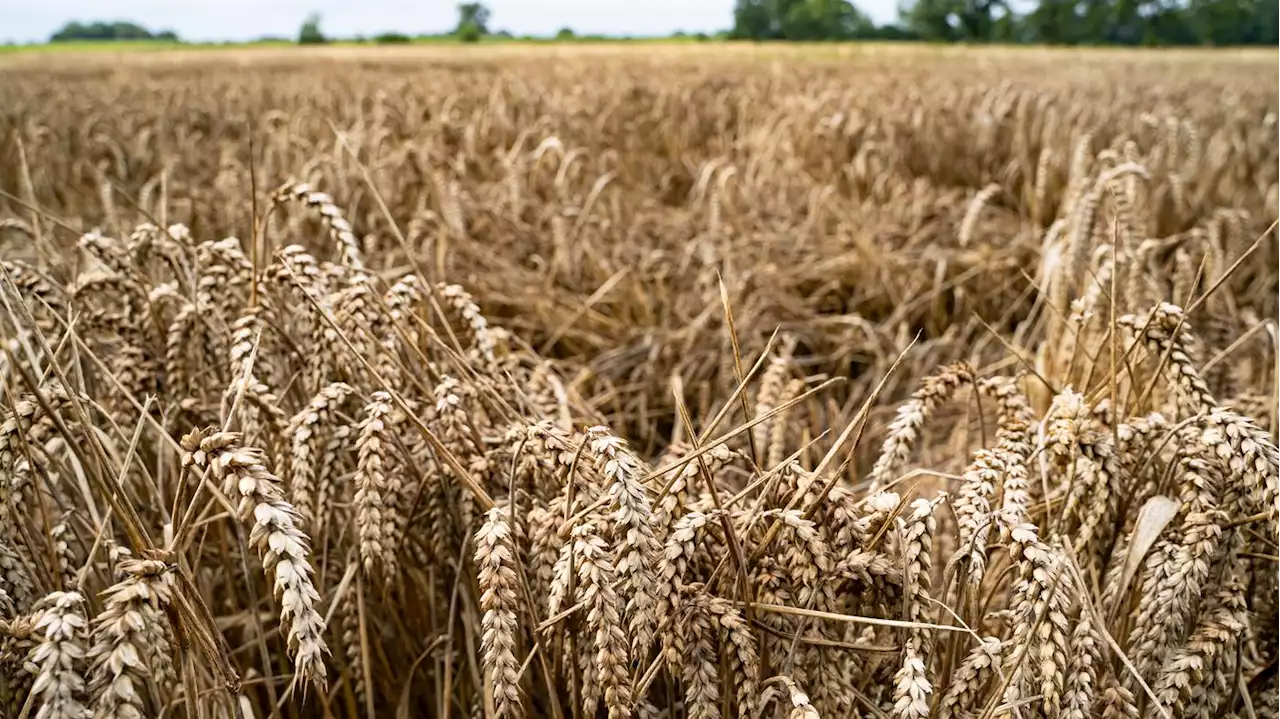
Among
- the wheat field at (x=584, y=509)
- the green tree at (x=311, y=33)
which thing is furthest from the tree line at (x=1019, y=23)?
the wheat field at (x=584, y=509)

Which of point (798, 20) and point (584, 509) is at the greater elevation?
point (798, 20)

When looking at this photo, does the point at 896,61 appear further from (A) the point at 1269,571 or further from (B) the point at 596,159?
(A) the point at 1269,571

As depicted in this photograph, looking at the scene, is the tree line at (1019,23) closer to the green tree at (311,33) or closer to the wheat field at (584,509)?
the green tree at (311,33)

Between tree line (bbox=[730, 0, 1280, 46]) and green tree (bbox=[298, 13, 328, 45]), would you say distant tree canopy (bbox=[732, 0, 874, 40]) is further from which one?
green tree (bbox=[298, 13, 328, 45])

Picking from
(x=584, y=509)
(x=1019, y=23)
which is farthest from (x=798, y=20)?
(x=584, y=509)

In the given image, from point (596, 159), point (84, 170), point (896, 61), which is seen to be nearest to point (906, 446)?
point (596, 159)

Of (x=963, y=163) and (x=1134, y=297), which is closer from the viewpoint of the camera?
(x=1134, y=297)

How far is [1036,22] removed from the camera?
58.1 m

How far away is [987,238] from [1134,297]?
2.06 m

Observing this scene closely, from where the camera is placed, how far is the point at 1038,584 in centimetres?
76

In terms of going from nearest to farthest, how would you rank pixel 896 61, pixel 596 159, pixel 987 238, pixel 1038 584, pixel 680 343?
1. pixel 1038 584
2. pixel 680 343
3. pixel 987 238
4. pixel 596 159
5. pixel 896 61

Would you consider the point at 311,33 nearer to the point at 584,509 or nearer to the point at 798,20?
the point at 798,20

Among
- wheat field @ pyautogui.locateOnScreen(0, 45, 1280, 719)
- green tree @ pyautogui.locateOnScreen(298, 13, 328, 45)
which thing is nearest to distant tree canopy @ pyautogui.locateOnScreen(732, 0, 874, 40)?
green tree @ pyautogui.locateOnScreen(298, 13, 328, 45)

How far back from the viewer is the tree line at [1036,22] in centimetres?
5372
